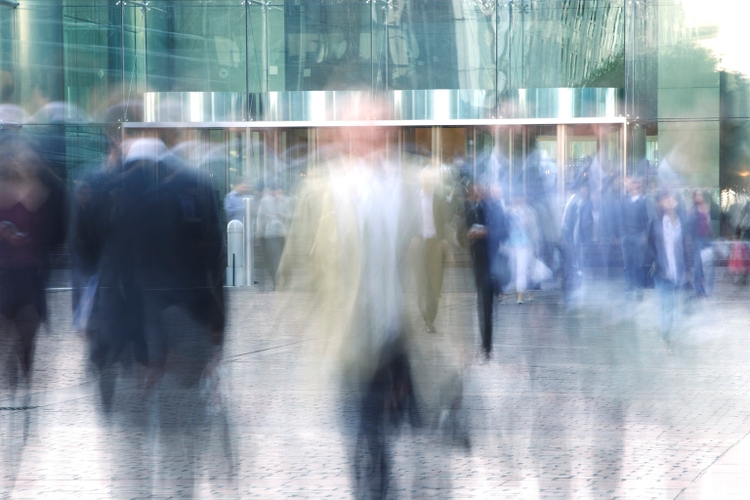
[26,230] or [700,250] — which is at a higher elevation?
[26,230]

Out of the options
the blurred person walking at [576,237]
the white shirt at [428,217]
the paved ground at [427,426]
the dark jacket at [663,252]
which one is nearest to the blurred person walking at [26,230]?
the paved ground at [427,426]

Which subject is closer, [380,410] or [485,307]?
[380,410]

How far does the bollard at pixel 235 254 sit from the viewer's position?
709 inches

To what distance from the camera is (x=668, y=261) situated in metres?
10.9

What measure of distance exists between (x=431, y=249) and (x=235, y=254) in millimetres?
10192

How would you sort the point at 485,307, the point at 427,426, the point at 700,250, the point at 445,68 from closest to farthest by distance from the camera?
the point at 427,426 < the point at 485,307 < the point at 700,250 < the point at 445,68

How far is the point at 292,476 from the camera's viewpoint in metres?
5.89

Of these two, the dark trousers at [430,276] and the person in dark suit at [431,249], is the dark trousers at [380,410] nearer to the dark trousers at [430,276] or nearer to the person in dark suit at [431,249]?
the person in dark suit at [431,249]

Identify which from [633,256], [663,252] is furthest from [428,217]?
[633,256]

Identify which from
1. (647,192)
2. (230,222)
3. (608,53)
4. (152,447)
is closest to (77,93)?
(230,222)

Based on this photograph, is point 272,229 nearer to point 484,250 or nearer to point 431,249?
point 484,250

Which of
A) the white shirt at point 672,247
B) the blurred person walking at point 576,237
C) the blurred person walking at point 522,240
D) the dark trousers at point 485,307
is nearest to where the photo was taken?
the dark trousers at point 485,307

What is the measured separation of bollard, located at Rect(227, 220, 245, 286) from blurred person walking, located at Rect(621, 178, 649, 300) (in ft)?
20.1

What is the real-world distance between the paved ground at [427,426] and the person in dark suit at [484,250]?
0.39 meters
